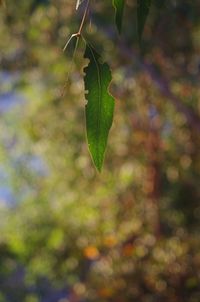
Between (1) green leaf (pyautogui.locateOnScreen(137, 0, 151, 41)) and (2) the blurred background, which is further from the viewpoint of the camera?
(2) the blurred background

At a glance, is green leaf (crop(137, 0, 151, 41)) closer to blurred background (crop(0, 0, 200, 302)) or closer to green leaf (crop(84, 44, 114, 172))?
green leaf (crop(84, 44, 114, 172))

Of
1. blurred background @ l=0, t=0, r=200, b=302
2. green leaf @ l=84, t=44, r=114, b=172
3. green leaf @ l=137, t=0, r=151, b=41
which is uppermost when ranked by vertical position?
green leaf @ l=137, t=0, r=151, b=41

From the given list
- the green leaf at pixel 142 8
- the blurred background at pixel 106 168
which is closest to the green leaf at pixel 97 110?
the green leaf at pixel 142 8

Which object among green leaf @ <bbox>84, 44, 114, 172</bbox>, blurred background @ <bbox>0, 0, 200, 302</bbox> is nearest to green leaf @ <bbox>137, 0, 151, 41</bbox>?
green leaf @ <bbox>84, 44, 114, 172</bbox>

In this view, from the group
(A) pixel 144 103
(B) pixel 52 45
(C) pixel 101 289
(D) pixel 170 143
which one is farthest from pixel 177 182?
(B) pixel 52 45

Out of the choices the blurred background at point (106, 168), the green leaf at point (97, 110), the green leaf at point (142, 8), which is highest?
the green leaf at point (142, 8)

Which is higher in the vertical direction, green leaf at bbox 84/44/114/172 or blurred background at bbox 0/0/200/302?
green leaf at bbox 84/44/114/172

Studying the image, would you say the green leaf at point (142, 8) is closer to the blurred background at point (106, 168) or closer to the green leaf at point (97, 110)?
the green leaf at point (97, 110)
